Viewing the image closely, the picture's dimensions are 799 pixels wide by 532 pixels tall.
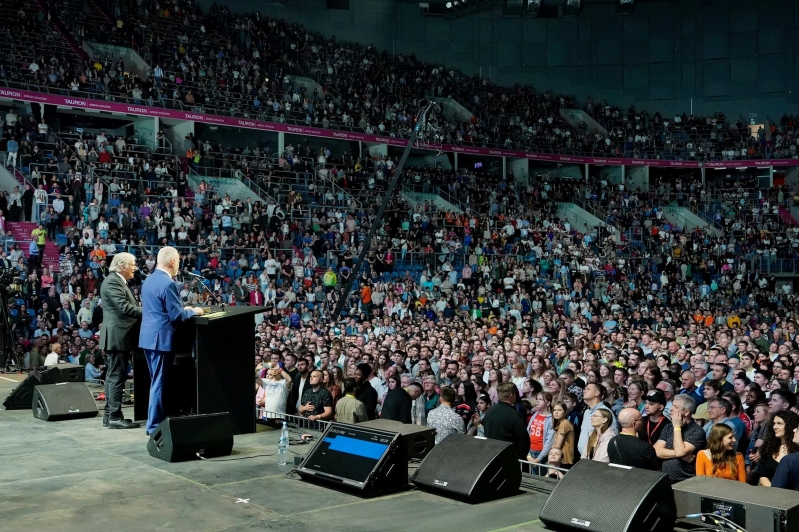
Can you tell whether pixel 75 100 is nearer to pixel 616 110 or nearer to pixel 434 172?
pixel 434 172

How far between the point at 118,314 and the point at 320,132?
2343 centimetres

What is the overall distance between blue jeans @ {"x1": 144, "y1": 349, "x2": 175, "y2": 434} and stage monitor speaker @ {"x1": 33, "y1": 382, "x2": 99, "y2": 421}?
1.29m

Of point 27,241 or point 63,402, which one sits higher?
point 27,241

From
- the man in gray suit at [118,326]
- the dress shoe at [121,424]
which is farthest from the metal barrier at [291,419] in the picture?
the man in gray suit at [118,326]

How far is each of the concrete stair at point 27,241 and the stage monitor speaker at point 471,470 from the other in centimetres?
1565

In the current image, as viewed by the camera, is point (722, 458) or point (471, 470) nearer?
point (471, 470)

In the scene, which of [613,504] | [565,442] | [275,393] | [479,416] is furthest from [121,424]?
[613,504]

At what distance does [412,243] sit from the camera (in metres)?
25.0

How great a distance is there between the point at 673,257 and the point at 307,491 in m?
26.6

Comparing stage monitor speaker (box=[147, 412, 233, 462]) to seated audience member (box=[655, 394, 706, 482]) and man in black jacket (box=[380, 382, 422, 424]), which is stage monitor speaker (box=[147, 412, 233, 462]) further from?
seated audience member (box=[655, 394, 706, 482])

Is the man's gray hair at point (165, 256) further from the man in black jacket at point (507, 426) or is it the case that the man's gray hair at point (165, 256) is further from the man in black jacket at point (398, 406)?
the man in black jacket at point (398, 406)

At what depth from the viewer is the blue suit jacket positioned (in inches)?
232

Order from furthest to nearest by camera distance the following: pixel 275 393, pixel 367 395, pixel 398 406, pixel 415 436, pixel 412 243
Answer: pixel 412 243 → pixel 367 395 → pixel 275 393 → pixel 398 406 → pixel 415 436

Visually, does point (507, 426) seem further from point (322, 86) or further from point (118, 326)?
point (322, 86)
